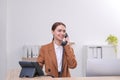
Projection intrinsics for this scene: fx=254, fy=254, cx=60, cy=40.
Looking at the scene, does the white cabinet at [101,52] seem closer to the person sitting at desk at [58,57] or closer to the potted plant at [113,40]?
the potted plant at [113,40]

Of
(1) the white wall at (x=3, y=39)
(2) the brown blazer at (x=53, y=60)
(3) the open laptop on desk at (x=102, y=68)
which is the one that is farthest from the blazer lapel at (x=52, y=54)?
(1) the white wall at (x=3, y=39)

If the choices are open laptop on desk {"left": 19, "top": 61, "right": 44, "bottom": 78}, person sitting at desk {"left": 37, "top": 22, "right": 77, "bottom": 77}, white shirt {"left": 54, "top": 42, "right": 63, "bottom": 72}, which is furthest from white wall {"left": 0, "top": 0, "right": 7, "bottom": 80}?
open laptop on desk {"left": 19, "top": 61, "right": 44, "bottom": 78}

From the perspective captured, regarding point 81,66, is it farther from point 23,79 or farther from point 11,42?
point 23,79

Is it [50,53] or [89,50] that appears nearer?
[50,53]

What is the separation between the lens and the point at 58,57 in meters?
3.38

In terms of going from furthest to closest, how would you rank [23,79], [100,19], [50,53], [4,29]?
[100,19], [4,29], [50,53], [23,79]

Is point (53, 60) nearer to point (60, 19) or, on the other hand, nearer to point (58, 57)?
point (58, 57)

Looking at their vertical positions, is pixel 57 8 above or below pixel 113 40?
above

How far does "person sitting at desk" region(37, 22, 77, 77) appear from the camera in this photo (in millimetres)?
3326

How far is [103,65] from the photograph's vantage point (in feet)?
10.3

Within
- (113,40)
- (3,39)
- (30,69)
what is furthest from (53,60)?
(113,40)

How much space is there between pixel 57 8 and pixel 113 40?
4.61ft

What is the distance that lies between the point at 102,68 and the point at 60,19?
2.65 meters

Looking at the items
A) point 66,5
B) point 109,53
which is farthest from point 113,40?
point 66,5
